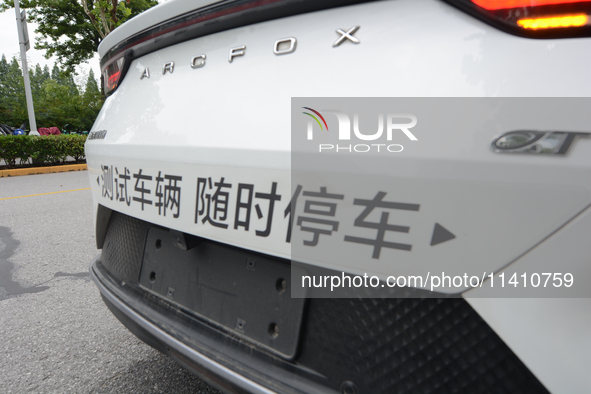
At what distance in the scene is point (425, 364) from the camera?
821 millimetres

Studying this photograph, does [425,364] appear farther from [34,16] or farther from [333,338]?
[34,16]

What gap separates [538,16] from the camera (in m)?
0.69

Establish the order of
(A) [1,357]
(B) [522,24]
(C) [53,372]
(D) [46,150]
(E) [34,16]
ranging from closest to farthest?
1. (B) [522,24]
2. (C) [53,372]
3. (A) [1,357]
4. (D) [46,150]
5. (E) [34,16]

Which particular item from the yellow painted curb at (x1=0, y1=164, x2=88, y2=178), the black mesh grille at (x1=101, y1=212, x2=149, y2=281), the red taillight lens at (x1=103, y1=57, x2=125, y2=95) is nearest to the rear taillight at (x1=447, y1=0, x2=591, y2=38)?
→ the black mesh grille at (x1=101, y1=212, x2=149, y2=281)

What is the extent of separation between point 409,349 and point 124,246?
1162mm

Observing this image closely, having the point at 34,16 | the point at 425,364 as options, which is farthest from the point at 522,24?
the point at 34,16

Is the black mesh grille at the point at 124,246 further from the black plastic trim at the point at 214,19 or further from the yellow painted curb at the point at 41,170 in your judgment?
the yellow painted curb at the point at 41,170

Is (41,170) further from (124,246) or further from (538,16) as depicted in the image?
(538,16)

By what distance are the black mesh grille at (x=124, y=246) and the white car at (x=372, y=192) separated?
182 mm

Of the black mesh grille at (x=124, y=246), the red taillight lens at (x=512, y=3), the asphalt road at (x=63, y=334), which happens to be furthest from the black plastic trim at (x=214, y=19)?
the asphalt road at (x=63, y=334)

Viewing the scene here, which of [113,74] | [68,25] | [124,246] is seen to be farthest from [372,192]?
[68,25]

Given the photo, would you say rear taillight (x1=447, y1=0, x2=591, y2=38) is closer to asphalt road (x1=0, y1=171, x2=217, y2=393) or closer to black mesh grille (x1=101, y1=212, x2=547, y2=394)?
black mesh grille (x1=101, y1=212, x2=547, y2=394)

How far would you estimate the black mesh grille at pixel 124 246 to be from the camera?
1436mm

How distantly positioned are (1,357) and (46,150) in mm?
10504
